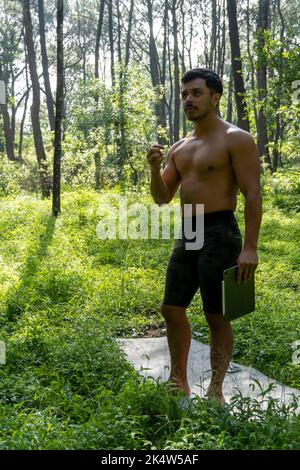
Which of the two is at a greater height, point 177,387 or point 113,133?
point 113,133

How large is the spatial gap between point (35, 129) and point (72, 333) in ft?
48.7

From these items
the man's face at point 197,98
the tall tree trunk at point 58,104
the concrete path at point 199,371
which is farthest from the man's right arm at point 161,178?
the tall tree trunk at point 58,104

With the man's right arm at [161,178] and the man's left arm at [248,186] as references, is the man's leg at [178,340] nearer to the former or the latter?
the man's left arm at [248,186]

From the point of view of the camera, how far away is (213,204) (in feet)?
10.7

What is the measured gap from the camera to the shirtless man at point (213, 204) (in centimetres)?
314

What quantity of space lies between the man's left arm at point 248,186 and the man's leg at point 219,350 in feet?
1.18

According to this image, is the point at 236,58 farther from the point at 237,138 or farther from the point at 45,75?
the point at 45,75

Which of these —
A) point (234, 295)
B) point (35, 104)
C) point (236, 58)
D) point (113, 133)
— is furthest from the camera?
point (35, 104)

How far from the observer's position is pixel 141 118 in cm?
1573

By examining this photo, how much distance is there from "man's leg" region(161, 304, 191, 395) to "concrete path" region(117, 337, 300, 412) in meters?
0.09

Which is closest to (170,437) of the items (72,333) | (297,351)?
(297,351)

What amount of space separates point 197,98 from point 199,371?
82.4 inches

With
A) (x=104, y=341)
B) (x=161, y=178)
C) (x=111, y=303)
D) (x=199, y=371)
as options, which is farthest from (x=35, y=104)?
(x=161, y=178)
